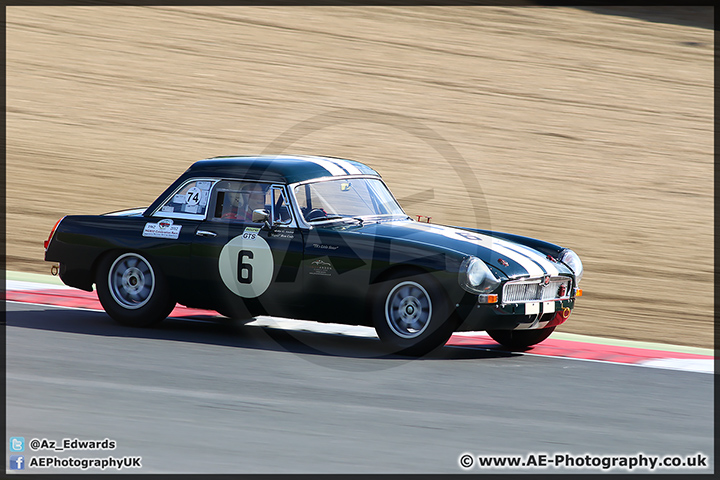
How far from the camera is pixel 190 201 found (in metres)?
8.62

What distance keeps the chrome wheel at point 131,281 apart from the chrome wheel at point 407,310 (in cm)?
222

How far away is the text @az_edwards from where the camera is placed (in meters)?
5.30

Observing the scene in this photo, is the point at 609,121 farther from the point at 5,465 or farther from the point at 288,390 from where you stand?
the point at 5,465

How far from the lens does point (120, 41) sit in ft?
73.2

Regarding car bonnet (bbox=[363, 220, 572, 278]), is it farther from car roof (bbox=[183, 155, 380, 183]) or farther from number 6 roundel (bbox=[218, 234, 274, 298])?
number 6 roundel (bbox=[218, 234, 274, 298])

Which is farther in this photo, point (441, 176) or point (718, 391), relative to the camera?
point (441, 176)

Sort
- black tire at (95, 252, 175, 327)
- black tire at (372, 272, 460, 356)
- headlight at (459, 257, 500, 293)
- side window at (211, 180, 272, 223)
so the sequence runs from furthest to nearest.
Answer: black tire at (95, 252, 175, 327), side window at (211, 180, 272, 223), black tire at (372, 272, 460, 356), headlight at (459, 257, 500, 293)

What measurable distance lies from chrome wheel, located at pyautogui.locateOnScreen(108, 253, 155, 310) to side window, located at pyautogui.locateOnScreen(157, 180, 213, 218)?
1.65 ft

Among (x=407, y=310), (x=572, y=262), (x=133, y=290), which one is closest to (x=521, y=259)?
(x=572, y=262)

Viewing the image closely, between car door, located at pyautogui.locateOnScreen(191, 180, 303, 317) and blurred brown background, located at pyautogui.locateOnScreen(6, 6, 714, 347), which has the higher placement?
blurred brown background, located at pyautogui.locateOnScreen(6, 6, 714, 347)

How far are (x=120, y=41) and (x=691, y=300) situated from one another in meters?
15.5

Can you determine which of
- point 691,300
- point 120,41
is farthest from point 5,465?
point 120,41

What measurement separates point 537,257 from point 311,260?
1.95 m

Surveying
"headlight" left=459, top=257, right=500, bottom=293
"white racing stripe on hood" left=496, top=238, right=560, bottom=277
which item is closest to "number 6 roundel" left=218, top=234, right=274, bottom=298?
"headlight" left=459, top=257, right=500, bottom=293
